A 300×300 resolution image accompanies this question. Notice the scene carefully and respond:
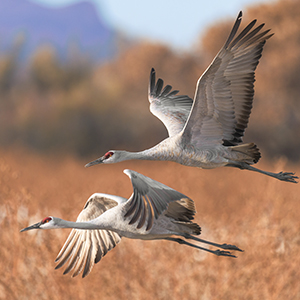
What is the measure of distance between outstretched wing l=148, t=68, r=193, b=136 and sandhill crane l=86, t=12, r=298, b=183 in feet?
2.54

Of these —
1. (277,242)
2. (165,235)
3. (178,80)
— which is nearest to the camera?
(165,235)

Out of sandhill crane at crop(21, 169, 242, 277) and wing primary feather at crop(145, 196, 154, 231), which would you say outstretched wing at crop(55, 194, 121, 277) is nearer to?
sandhill crane at crop(21, 169, 242, 277)

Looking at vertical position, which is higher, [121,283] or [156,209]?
[156,209]

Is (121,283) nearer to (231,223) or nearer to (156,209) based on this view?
(231,223)

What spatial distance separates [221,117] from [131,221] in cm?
158

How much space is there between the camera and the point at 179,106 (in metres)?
6.49

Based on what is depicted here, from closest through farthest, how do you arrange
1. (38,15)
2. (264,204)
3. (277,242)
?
(277,242), (264,204), (38,15)

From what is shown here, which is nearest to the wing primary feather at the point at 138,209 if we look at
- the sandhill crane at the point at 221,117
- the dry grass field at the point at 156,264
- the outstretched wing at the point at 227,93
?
the sandhill crane at the point at 221,117

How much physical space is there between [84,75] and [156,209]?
48.6 ft

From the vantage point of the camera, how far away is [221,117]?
5.06 m

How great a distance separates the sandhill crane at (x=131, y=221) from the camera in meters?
4.08

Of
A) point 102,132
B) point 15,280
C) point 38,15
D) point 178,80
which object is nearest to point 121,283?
point 15,280

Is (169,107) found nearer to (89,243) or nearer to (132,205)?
(89,243)

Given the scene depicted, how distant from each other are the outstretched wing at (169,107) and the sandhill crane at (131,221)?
131cm
